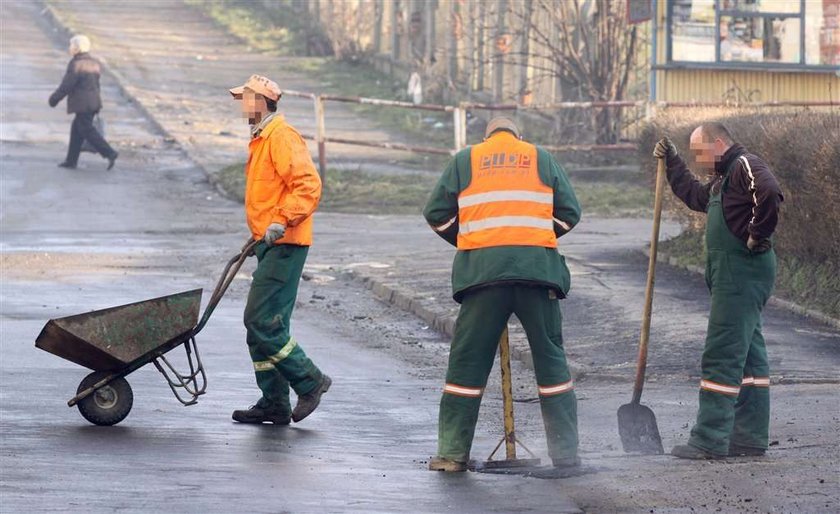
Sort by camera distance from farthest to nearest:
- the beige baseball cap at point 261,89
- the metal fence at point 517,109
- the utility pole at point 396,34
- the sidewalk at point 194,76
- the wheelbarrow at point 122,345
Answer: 1. the utility pole at point 396,34
2. the sidewalk at point 194,76
3. the metal fence at point 517,109
4. the beige baseball cap at point 261,89
5. the wheelbarrow at point 122,345

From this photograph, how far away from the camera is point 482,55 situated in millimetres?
29906

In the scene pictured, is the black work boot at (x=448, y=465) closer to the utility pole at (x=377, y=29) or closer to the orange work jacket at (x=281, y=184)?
the orange work jacket at (x=281, y=184)

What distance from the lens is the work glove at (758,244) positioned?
24.6 ft

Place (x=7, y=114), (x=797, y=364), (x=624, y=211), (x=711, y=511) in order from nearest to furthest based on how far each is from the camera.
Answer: (x=711, y=511) < (x=797, y=364) < (x=624, y=211) < (x=7, y=114)

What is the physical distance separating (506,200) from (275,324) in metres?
1.75

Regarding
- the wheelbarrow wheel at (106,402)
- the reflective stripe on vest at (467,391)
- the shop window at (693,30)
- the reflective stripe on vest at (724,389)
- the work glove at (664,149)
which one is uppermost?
the shop window at (693,30)

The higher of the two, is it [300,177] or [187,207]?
[300,177]

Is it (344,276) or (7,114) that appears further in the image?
(7,114)

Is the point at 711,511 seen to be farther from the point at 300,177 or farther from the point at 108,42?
the point at 108,42

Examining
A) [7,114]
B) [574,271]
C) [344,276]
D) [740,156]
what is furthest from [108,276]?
[7,114]

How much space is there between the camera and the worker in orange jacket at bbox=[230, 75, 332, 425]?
8.48 m

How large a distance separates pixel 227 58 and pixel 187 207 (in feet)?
65.4

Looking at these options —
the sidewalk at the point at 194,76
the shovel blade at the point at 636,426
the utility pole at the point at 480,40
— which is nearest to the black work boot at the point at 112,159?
the sidewalk at the point at 194,76

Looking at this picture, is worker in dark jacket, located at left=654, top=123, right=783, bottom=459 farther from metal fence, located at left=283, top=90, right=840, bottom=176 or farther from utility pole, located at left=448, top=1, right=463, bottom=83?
utility pole, located at left=448, top=1, right=463, bottom=83
